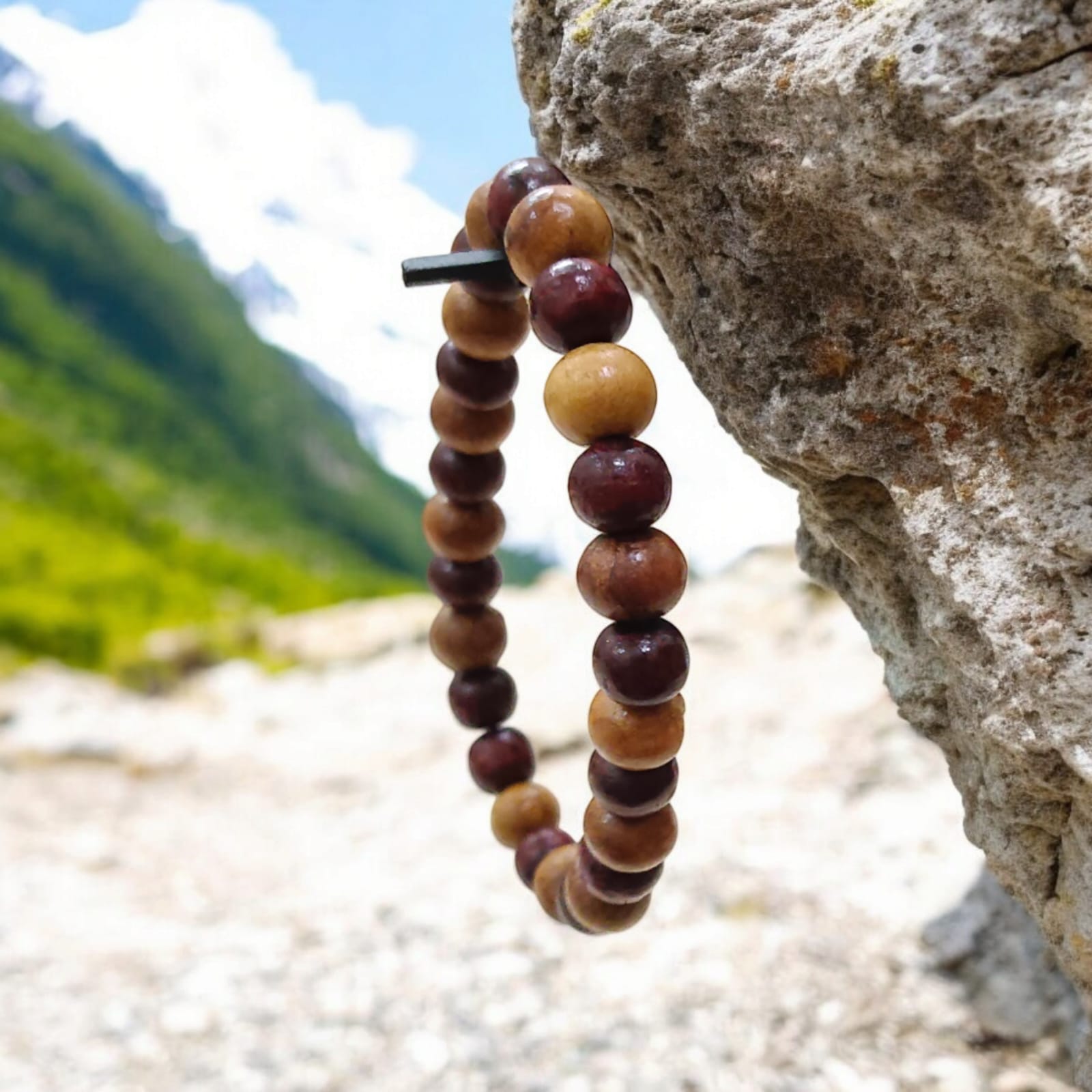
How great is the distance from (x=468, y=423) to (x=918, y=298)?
407 millimetres

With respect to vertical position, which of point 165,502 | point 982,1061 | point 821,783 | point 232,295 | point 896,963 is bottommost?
point 982,1061

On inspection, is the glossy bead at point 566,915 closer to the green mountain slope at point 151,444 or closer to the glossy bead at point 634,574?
the glossy bead at point 634,574

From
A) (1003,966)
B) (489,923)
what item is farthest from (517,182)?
(489,923)

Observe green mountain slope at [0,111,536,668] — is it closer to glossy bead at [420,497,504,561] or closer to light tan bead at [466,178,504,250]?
glossy bead at [420,497,504,561]

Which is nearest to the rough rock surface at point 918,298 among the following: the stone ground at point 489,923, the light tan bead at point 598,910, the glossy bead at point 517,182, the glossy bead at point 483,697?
the glossy bead at point 517,182

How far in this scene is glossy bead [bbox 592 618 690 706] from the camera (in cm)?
68

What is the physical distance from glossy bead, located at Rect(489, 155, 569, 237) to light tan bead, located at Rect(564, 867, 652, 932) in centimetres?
49

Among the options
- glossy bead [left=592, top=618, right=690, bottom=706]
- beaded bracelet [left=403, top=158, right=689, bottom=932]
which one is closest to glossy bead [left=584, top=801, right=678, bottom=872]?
beaded bracelet [left=403, top=158, right=689, bottom=932]

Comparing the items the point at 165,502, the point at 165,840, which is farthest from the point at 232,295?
the point at 165,840

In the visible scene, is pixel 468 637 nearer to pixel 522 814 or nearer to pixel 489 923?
pixel 522 814

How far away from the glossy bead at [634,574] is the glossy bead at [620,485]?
0.04ft

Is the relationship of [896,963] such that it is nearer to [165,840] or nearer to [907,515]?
[907,515]

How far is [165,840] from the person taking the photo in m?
2.42

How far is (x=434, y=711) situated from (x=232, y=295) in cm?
958
